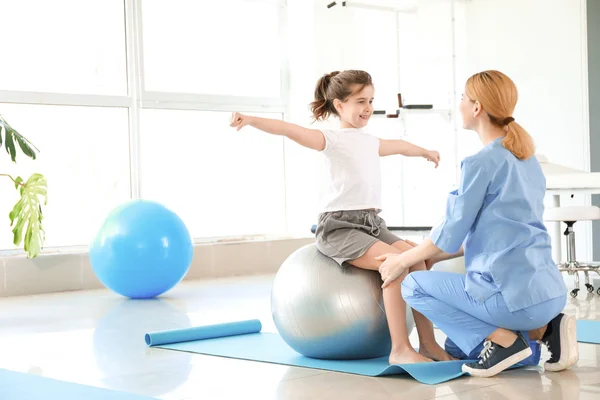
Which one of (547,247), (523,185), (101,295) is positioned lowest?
(101,295)

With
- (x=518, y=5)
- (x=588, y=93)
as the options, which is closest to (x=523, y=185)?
(x=588, y=93)

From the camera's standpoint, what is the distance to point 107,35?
7074 mm

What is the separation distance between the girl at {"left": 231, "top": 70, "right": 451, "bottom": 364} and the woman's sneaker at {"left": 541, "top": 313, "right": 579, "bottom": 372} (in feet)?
1.27

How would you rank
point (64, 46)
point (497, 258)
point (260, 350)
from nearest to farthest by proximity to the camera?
point (497, 258) < point (260, 350) < point (64, 46)

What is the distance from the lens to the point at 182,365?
10.7ft

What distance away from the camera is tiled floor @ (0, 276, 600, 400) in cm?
266

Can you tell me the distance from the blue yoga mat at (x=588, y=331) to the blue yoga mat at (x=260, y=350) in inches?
31.4

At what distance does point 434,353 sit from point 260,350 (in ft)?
2.45

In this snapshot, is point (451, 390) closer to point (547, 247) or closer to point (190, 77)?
point (547, 247)

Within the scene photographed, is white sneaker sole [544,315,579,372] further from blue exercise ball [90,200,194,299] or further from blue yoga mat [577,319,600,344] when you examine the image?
blue exercise ball [90,200,194,299]

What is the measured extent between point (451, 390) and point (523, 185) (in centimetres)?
70

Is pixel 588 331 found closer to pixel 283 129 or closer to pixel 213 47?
pixel 283 129

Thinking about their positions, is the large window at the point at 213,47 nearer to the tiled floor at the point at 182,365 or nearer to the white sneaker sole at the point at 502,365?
the tiled floor at the point at 182,365

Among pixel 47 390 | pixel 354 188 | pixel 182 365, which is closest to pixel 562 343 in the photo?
pixel 354 188
